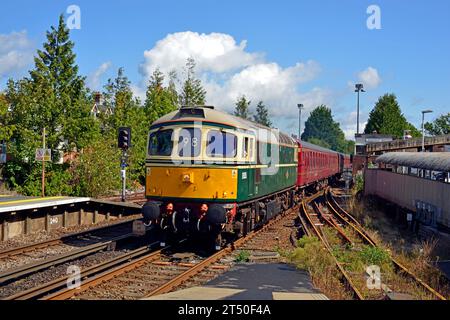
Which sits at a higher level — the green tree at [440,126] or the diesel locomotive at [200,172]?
the green tree at [440,126]

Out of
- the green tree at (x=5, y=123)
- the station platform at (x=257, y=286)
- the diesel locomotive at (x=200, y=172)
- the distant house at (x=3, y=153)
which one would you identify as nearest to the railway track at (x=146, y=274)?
the station platform at (x=257, y=286)

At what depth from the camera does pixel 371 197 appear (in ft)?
98.8

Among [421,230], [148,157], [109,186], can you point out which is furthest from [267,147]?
[109,186]

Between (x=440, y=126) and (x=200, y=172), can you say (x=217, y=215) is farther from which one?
(x=440, y=126)

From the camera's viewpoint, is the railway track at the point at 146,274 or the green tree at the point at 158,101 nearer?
the railway track at the point at 146,274

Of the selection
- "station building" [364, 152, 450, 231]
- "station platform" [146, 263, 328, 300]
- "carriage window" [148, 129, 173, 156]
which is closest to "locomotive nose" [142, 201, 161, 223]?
"carriage window" [148, 129, 173, 156]

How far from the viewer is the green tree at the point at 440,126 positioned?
9281cm

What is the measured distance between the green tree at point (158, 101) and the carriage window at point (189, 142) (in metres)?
26.9

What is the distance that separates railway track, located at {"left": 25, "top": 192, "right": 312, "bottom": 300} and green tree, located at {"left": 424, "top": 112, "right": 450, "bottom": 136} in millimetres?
89131

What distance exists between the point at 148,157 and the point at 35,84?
48.7 ft

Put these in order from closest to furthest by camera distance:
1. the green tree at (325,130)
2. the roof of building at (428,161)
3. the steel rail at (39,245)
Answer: the steel rail at (39,245), the roof of building at (428,161), the green tree at (325,130)

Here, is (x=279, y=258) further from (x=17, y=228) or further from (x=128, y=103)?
(x=128, y=103)

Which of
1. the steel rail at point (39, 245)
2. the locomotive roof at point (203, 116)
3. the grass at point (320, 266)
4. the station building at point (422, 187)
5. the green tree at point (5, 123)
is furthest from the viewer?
the green tree at point (5, 123)

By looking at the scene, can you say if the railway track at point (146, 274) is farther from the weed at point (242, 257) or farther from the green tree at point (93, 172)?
the green tree at point (93, 172)
